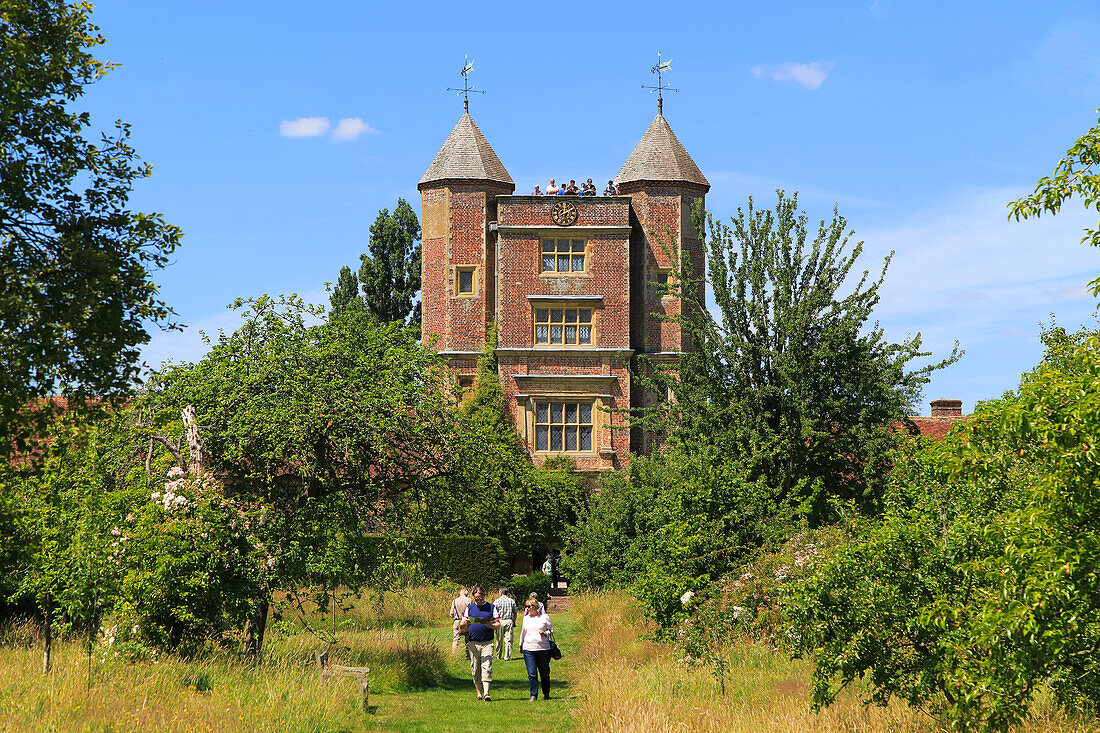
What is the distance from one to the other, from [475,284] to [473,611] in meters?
26.5

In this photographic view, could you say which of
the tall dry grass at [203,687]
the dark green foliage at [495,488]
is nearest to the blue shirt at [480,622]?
the tall dry grass at [203,687]

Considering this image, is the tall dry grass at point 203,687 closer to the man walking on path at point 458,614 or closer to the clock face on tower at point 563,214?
the man walking on path at point 458,614

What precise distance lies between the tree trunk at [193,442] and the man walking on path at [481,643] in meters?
4.68

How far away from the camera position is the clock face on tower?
1639 inches

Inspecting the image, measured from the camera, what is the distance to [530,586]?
3525 cm

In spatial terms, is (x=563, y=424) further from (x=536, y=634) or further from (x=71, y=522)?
(x=71, y=522)

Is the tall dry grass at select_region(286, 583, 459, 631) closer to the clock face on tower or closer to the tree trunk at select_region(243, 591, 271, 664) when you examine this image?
the tree trunk at select_region(243, 591, 271, 664)

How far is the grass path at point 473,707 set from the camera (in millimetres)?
13297

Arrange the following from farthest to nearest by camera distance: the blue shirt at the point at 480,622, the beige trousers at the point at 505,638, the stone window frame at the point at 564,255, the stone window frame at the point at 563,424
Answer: the stone window frame at the point at 564,255, the stone window frame at the point at 563,424, the beige trousers at the point at 505,638, the blue shirt at the point at 480,622

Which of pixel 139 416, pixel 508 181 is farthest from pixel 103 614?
pixel 508 181

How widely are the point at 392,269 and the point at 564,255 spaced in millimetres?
11341

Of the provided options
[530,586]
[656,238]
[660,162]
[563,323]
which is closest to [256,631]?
[530,586]

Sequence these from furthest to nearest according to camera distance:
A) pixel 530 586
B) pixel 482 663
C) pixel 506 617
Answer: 1. pixel 530 586
2. pixel 506 617
3. pixel 482 663

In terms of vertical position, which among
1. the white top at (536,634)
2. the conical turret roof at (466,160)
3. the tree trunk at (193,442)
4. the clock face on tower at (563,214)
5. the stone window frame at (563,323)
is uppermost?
the conical turret roof at (466,160)
